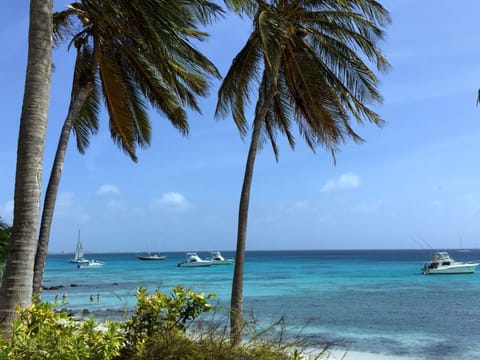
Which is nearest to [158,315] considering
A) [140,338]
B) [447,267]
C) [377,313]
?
[140,338]

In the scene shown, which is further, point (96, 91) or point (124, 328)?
point (96, 91)

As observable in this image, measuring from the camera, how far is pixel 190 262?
8975 centimetres

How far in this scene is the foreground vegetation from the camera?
161 inches

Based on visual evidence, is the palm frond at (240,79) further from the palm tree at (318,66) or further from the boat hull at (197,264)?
the boat hull at (197,264)

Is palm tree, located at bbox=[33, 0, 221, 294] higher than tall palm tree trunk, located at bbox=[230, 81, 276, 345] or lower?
higher

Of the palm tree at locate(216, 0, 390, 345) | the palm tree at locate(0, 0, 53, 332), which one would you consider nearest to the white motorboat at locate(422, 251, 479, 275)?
the palm tree at locate(216, 0, 390, 345)

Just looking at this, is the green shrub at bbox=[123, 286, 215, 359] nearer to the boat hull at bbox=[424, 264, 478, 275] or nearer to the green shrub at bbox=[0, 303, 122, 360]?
the green shrub at bbox=[0, 303, 122, 360]

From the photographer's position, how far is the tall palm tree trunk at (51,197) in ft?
34.9

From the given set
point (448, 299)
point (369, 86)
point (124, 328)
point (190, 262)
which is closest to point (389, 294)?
point (448, 299)

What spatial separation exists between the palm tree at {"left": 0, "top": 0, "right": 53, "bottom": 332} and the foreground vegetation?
41cm

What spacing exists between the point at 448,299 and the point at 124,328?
36.7m

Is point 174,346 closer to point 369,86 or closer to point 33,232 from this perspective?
point 33,232

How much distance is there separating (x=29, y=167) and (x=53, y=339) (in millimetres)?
2067

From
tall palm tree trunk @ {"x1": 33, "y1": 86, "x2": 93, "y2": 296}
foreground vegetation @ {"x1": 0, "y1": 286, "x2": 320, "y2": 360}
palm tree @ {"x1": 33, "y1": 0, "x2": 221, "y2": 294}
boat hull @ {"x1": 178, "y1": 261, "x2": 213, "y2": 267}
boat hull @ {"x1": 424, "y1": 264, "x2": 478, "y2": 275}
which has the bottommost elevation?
boat hull @ {"x1": 178, "y1": 261, "x2": 213, "y2": 267}
